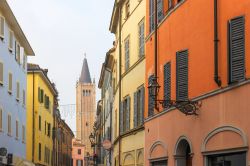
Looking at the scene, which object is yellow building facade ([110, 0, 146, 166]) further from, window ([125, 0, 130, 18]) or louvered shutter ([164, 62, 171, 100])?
louvered shutter ([164, 62, 171, 100])

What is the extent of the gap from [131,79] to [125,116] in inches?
100

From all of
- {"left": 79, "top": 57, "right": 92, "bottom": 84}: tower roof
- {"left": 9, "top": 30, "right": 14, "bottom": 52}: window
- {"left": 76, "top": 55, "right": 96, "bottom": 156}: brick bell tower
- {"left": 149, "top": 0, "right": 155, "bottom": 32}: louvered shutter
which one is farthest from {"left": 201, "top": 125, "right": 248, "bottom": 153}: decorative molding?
{"left": 79, "top": 57, "right": 92, "bottom": 84}: tower roof

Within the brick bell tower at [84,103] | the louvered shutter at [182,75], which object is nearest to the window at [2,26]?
the louvered shutter at [182,75]

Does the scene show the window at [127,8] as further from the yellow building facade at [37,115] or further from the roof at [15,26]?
the yellow building facade at [37,115]

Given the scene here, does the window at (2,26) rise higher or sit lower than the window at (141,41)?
higher

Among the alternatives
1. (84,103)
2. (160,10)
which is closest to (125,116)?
(160,10)

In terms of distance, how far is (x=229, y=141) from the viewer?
13.8 metres

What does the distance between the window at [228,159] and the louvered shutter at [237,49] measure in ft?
5.61

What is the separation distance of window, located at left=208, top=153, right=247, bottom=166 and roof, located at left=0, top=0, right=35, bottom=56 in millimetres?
23325

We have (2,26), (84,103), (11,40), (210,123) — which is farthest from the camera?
(84,103)

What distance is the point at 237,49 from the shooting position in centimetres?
1362

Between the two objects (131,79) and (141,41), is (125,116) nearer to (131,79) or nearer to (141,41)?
(131,79)

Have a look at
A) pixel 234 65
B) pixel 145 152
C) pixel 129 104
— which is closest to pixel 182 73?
pixel 234 65

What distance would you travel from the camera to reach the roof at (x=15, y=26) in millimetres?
36522
